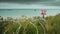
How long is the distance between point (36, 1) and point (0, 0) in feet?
1.26

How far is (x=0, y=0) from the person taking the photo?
3.75ft

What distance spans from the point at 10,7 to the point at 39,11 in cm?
31

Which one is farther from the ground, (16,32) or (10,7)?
(10,7)

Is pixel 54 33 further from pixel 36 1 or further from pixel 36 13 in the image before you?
pixel 36 1

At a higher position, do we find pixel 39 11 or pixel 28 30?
pixel 39 11

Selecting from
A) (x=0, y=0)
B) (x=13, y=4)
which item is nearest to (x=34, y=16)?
(x=13, y=4)

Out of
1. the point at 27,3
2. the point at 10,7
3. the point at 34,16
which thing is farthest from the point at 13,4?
the point at 34,16

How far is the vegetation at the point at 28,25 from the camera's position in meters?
1.10

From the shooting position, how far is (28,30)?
43.6 inches

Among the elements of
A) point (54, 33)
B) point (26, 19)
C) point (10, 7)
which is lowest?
point (54, 33)

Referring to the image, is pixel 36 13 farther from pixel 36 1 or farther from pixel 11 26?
pixel 11 26

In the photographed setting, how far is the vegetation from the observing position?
3.62 ft

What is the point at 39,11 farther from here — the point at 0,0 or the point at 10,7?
the point at 0,0

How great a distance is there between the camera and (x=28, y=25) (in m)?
1.12
